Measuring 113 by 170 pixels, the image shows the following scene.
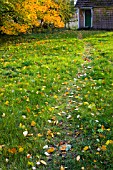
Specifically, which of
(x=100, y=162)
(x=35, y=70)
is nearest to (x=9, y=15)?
(x=35, y=70)

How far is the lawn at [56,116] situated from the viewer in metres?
4.07

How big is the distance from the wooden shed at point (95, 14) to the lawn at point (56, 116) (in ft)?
61.0

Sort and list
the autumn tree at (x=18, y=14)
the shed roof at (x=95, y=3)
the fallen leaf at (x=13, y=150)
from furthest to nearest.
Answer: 1. the shed roof at (x=95, y=3)
2. the autumn tree at (x=18, y=14)
3. the fallen leaf at (x=13, y=150)

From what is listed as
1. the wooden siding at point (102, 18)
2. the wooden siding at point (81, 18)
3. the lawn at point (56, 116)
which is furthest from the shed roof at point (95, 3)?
the lawn at point (56, 116)

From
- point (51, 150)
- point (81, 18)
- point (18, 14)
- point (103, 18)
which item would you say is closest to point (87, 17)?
point (81, 18)

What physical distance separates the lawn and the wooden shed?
18601 millimetres

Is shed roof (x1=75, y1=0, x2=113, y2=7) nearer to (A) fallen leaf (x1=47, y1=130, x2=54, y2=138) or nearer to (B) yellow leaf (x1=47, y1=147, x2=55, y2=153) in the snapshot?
(A) fallen leaf (x1=47, y1=130, x2=54, y2=138)

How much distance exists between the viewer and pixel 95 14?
1073 inches

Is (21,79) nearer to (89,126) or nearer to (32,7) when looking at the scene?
(89,126)

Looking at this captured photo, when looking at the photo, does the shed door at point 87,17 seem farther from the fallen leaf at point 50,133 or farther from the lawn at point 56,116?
the fallen leaf at point 50,133

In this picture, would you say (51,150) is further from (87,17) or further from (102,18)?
(87,17)

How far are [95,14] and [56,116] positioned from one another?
23534 millimetres

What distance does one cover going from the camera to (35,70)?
864 centimetres

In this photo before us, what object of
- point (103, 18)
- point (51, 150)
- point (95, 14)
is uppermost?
point (95, 14)
